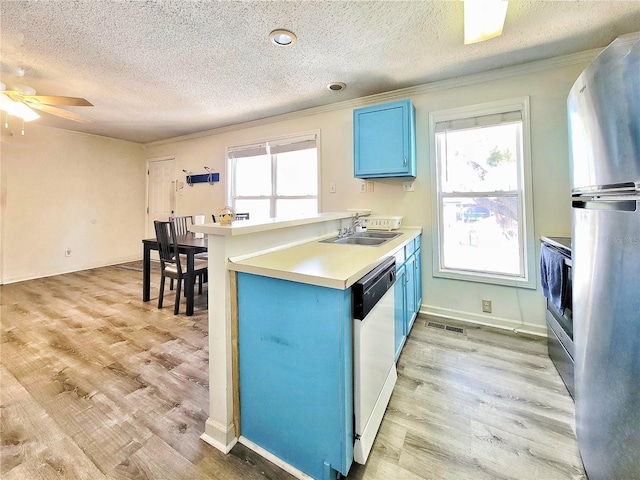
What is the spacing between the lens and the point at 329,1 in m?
1.67

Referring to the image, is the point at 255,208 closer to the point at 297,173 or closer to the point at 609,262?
the point at 297,173

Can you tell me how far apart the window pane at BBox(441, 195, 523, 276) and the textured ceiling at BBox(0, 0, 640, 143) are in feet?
4.17

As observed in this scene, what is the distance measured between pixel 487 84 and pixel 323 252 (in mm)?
2459

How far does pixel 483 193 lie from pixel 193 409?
2.97m

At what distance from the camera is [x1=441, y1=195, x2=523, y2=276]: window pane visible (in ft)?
8.36

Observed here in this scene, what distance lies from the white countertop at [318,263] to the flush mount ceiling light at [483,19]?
158cm

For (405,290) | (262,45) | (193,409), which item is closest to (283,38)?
(262,45)

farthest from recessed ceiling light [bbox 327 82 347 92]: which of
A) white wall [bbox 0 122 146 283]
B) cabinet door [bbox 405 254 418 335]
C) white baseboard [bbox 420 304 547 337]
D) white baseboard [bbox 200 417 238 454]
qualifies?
white wall [bbox 0 122 146 283]

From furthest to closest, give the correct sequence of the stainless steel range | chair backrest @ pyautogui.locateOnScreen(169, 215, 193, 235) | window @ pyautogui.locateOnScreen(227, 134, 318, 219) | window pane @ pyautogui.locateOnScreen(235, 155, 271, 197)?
window pane @ pyautogui.locateOnScreen(235, 155, 271, 197)
chair backrest @ pyautogui.locateOnScreen(169, 215, 193, 235)
window @ pyautogui.locateOnScreen(227, 134, 318, 219)
the stainless steel range

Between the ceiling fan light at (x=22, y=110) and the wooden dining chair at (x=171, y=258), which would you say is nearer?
the ceiling fan light at (x=22, y=110)

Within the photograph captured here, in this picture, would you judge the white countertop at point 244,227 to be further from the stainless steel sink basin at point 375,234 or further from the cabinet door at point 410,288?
the cabinet door at point 410,288

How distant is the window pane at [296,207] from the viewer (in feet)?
12.0

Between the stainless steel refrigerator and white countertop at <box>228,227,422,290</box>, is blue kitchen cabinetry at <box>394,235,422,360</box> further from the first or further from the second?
the stainless steel refrigerator

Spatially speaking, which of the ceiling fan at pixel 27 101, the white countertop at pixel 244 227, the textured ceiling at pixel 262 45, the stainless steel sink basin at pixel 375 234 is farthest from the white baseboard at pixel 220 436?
the ceiling fan at pixel 27 101
